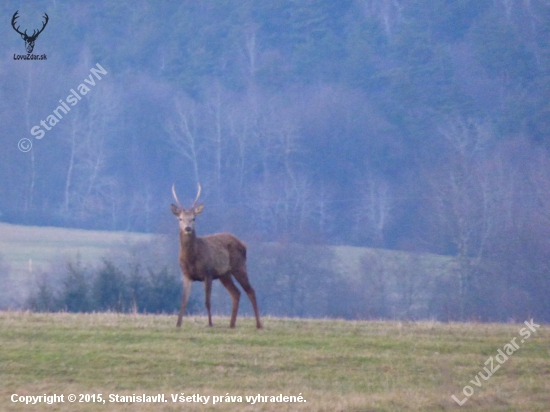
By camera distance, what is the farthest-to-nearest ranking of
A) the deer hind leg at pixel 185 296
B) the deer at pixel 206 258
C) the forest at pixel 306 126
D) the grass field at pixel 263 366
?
1. the forest at pixel 306 126
2. the deer at pixel 206 258
3. the deer hind leg at pixel 185 296
4. the grass field at pixel 263 366

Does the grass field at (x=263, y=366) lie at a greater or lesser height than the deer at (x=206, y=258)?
lesser

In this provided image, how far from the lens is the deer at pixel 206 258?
16.4m

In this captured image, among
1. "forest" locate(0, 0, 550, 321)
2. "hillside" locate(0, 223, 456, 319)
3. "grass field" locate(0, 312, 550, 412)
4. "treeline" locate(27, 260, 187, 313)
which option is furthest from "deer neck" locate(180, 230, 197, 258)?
"forest" locate(0, 0, 550, 321)

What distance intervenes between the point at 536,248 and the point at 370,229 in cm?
1651

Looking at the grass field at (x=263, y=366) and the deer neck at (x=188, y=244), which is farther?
the deer neck at (x=188, y=244)

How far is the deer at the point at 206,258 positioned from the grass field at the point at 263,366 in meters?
0.66

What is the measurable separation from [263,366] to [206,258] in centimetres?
388

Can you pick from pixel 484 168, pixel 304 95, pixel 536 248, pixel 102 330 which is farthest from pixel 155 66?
pixel 102 330

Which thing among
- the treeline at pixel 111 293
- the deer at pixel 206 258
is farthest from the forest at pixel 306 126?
the deer at pixel 206 258

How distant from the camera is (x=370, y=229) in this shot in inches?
2566

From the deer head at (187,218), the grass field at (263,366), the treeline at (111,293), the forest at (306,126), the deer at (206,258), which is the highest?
the forest at (306,126)

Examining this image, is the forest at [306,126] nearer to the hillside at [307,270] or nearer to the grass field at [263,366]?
the hillside at [307,270]

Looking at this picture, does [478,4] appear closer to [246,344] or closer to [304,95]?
[304,95]

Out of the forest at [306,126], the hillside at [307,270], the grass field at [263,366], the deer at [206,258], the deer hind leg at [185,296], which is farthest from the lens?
the forest at [306,126]
